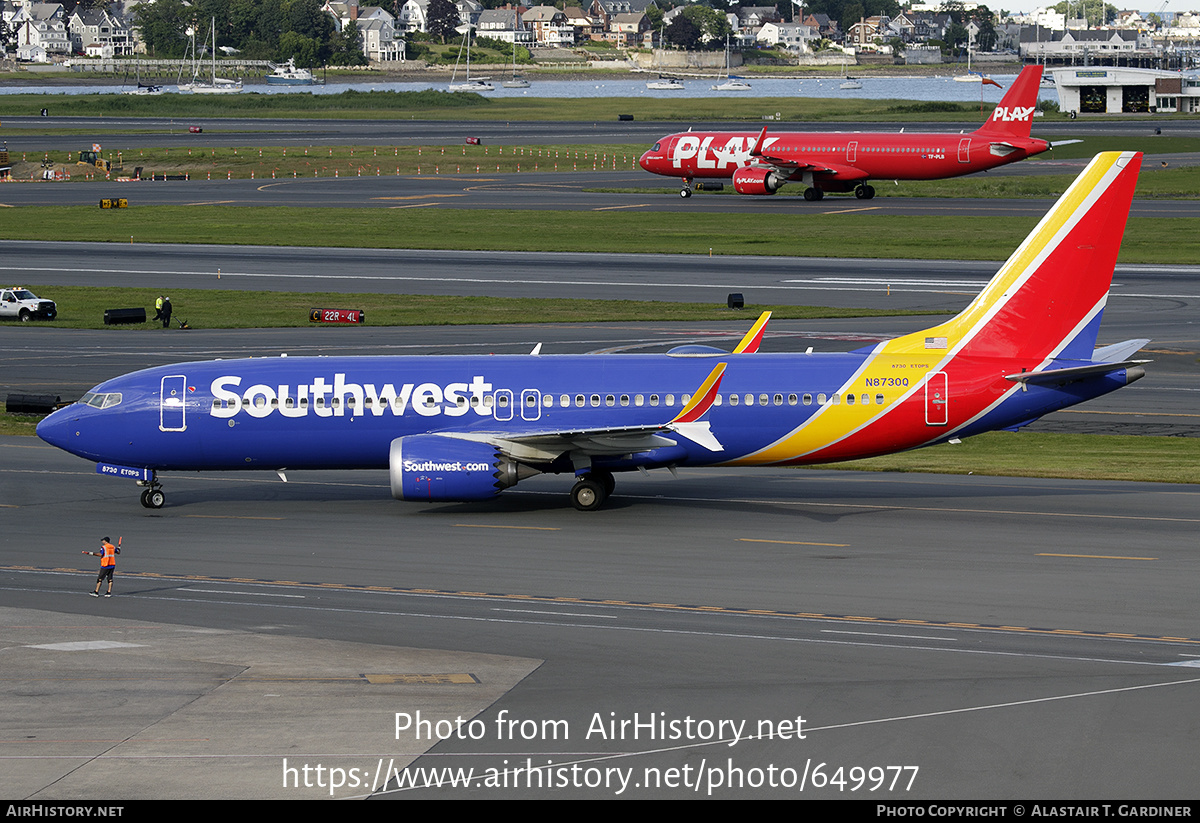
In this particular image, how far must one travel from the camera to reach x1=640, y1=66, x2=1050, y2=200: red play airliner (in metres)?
114

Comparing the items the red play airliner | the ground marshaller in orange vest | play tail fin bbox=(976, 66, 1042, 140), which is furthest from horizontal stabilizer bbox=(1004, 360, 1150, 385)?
the red play airliner

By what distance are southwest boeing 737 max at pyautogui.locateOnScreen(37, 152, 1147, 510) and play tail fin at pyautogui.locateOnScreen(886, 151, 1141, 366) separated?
0.04 metres

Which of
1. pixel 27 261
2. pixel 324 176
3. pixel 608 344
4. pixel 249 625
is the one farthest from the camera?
pixel 324 176

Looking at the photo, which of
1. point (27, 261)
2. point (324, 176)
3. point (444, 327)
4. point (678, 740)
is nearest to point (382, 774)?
point (678, 740)

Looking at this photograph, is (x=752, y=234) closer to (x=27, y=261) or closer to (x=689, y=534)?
(x=27, y=261)

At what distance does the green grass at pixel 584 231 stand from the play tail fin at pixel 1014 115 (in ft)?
46.9

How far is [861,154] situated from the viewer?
116 m

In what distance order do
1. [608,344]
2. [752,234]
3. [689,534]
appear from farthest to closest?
[752,234]
[608,344]
[689,534]

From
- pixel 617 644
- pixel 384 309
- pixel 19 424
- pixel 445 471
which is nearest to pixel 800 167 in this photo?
pixel 384 309

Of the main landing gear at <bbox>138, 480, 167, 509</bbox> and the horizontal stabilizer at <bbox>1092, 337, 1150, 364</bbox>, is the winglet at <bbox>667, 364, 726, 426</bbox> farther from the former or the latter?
the main landing gear at <bbox>138, 480, 167, 509</bbox>

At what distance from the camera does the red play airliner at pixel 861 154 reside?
114 m

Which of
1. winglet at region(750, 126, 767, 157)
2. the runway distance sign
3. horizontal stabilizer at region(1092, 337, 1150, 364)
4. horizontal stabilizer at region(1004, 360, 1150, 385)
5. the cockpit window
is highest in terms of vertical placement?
winglet at region(750, 126, 767, 157)
